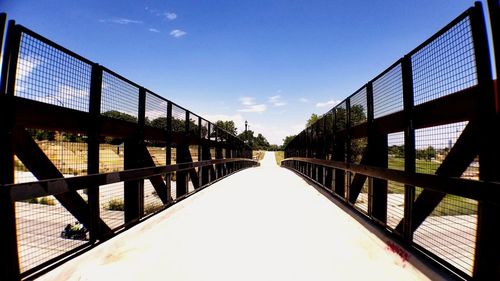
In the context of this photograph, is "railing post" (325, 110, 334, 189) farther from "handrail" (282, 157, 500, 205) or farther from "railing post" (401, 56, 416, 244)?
"railing post" (401, 56, 416, 244)

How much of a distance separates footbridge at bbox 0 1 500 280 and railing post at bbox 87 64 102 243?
0.02m

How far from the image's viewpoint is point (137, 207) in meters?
5.14

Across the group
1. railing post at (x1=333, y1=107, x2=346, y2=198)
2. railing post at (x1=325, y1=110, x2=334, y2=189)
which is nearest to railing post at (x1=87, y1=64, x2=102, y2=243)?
railing post at (x1=333, y1=107, x2=346, y2=198)

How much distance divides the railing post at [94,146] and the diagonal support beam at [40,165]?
0.10 meters

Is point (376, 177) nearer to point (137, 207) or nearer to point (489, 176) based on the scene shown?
point (489, 176)

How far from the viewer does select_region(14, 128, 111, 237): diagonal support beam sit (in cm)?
294

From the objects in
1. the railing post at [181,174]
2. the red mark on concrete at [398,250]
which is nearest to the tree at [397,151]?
the red mark on concrete at [398,250]

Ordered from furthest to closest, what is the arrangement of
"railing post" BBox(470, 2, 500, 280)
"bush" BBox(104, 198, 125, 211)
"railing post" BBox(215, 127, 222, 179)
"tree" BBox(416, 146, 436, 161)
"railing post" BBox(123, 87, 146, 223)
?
"railing post" BBox(215, 127, 222, 179) < "bush" BBox(104, 198, 125, 211) < "railing post" BBox(123, 87, 146, 223) < "tree" BBox(416, 146, 436, 161) < "railing post" BBox(470, 2, 500, 280)

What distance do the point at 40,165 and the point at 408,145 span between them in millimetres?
3974

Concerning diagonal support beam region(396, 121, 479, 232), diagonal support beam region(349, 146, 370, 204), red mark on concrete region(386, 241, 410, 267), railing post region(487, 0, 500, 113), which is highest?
railing post region(487, 0, 500, 113)

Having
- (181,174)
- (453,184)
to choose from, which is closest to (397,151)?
(453,184)

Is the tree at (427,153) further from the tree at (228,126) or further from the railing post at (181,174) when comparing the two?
the tree at (228,126)

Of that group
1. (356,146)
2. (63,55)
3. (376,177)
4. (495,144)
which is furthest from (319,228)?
(63,55)

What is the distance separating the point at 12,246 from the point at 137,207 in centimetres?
251
